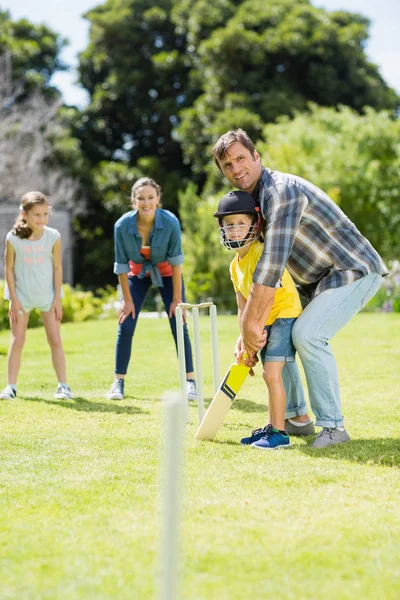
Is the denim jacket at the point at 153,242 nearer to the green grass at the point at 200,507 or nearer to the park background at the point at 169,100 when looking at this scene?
the green grass at the point at 200,507

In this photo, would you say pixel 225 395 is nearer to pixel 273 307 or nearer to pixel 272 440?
pixel 272 440

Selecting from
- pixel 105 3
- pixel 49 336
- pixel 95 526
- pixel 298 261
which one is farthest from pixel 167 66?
pixel 95 526

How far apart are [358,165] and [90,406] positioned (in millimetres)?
15833

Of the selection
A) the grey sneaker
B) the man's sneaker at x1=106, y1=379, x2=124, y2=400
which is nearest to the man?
the grey sneaker

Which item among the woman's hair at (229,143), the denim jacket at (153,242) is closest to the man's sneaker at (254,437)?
the woman's hair at (229,143)

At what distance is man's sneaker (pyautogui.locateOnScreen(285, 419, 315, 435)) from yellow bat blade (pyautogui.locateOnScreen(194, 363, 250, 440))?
59 centimetres

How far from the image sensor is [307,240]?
15.2ft

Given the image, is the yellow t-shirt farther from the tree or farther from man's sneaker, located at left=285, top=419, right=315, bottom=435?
the tree

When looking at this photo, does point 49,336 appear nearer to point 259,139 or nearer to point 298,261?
point 298,261

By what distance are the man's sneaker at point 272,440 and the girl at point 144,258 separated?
79.4 inches

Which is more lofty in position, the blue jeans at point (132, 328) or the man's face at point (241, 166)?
the man's face at point (241, 166)

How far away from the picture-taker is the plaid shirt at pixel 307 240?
437 centimetres

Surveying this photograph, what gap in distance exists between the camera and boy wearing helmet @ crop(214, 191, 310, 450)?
4.56m

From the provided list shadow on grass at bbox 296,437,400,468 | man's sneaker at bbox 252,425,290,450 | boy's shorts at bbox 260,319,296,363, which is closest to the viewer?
shadow on grass at bbox 296,437,400,468
